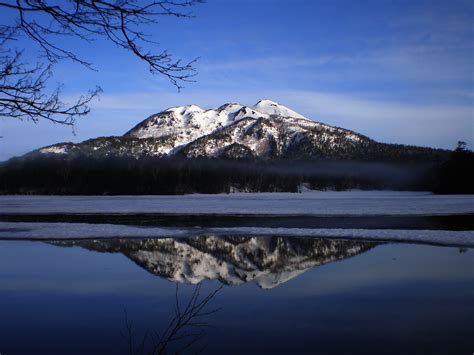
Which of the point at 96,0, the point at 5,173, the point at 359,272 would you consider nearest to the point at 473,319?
the point at 359,272

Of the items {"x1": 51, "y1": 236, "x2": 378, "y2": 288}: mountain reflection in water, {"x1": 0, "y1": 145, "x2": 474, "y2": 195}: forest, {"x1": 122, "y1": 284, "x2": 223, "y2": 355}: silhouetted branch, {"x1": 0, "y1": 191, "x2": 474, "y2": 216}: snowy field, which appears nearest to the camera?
{"x1": 122, "y1": 284, "x2": 223, "y2": 355}: silhouetted branch

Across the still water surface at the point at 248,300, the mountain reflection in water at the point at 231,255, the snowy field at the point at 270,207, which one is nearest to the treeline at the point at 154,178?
the snowy field at the point at 270,207

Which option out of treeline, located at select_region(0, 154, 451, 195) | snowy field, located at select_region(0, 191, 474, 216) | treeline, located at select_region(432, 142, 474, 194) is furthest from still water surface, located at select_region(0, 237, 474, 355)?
treeline, located at select_region(0, 154, 451, 195)

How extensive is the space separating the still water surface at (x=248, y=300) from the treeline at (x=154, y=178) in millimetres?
69833

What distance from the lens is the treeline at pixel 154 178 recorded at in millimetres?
99562

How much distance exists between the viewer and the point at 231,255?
14766 mm

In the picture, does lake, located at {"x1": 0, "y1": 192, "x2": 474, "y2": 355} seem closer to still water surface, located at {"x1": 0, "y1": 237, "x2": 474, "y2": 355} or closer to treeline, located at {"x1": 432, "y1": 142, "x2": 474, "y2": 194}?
still water surface, located at {"x1": 0, "y1": 237, "x2": 474, "y2": 355}

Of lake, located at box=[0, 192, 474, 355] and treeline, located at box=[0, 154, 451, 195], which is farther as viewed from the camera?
treeline, located at box=[0, 154, 451, 195]

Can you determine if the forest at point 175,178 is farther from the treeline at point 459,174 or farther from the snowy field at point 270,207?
the snowy field at point 270,207

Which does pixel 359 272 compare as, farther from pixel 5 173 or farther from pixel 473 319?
pixel 5 173

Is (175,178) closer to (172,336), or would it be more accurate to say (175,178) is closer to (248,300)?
(248,300)

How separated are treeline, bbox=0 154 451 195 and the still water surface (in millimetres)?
69833

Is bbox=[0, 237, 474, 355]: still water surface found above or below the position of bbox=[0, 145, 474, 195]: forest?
below

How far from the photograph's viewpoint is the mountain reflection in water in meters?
11.5
